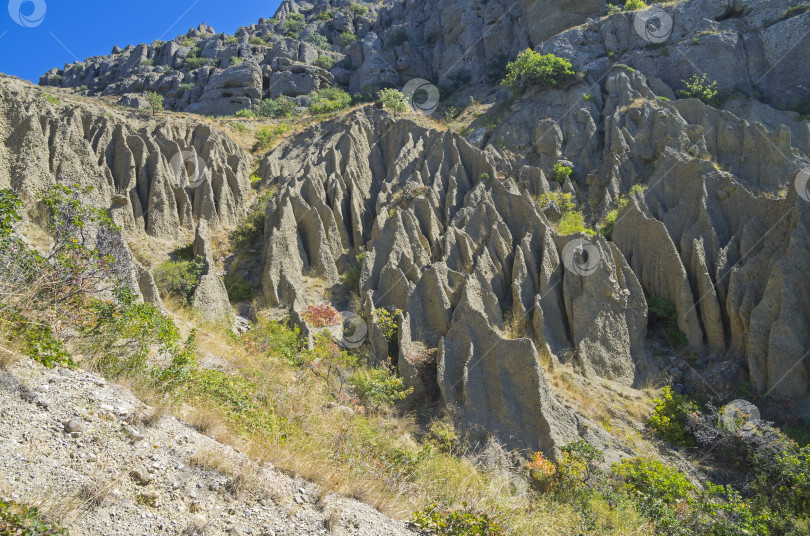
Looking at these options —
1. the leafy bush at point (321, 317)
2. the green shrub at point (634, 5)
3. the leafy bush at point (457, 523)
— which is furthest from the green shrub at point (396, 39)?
the leafy bush at point (457, 523)

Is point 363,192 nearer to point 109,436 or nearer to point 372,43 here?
point 109,436

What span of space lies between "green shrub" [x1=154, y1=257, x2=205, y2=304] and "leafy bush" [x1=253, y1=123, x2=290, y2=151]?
16.3 metres

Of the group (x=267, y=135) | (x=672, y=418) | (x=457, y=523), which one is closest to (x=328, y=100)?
(x=267, y=135)

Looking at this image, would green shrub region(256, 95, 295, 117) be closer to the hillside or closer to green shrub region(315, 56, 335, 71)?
the hillside

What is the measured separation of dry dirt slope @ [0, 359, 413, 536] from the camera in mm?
4344

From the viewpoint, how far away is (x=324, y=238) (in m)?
21.4

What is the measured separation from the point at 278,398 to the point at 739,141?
25218mm

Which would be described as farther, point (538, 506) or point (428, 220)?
point (428, 220)

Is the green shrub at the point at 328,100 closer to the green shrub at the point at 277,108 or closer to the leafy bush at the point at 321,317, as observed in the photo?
the green shrub at the point at 277,108

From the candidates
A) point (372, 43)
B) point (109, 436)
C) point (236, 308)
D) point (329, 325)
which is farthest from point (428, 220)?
point (372, 43)

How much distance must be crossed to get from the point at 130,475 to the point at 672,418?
14.2 m

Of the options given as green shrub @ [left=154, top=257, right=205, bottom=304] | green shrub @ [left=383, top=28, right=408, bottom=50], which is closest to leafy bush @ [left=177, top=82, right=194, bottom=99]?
green shrub @ [left=383, top=28, right=408, bottom=50]

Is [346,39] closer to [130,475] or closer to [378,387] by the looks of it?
[378,387]

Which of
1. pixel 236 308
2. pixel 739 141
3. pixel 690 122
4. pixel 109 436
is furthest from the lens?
pixel 690 122
